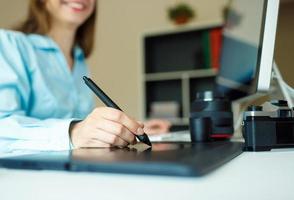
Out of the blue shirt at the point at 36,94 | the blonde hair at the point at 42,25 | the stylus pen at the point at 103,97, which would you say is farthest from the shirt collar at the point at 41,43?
the stylus pen at the point at 103,97

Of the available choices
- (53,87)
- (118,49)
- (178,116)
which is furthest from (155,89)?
(53,87)

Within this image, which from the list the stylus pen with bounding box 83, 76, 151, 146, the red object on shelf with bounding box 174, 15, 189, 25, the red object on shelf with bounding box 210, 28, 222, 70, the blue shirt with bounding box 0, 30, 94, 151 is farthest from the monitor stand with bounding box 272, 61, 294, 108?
the red object on shelf with bounding box 174, 15, 189, 25

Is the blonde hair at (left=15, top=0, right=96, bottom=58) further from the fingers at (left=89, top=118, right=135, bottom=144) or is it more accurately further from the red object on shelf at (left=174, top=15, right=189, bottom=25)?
the red object on shelf at (left=174, top=15, right=189, bottom=25)

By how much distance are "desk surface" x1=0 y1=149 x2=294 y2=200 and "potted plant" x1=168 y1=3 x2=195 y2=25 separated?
2.34m

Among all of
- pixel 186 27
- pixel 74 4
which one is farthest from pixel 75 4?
pixel 186 27

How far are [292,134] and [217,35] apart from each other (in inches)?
75.7

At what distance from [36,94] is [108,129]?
1.40ft

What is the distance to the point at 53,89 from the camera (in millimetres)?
935

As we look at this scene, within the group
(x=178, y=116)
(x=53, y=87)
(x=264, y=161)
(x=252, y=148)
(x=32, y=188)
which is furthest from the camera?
(x=178, y=116)

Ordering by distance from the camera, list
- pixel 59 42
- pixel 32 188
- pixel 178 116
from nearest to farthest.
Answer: pixel 32 188, pixel 59 42, pixel 178 116

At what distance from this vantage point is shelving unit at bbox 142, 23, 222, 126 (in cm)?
250

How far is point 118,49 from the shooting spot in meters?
2.85

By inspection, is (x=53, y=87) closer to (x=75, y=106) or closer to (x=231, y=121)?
(x=75, y=106)

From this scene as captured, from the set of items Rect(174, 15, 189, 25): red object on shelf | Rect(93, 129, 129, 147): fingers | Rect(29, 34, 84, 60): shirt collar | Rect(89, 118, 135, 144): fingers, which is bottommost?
Rect(93, 129, 129, 147): fingers
